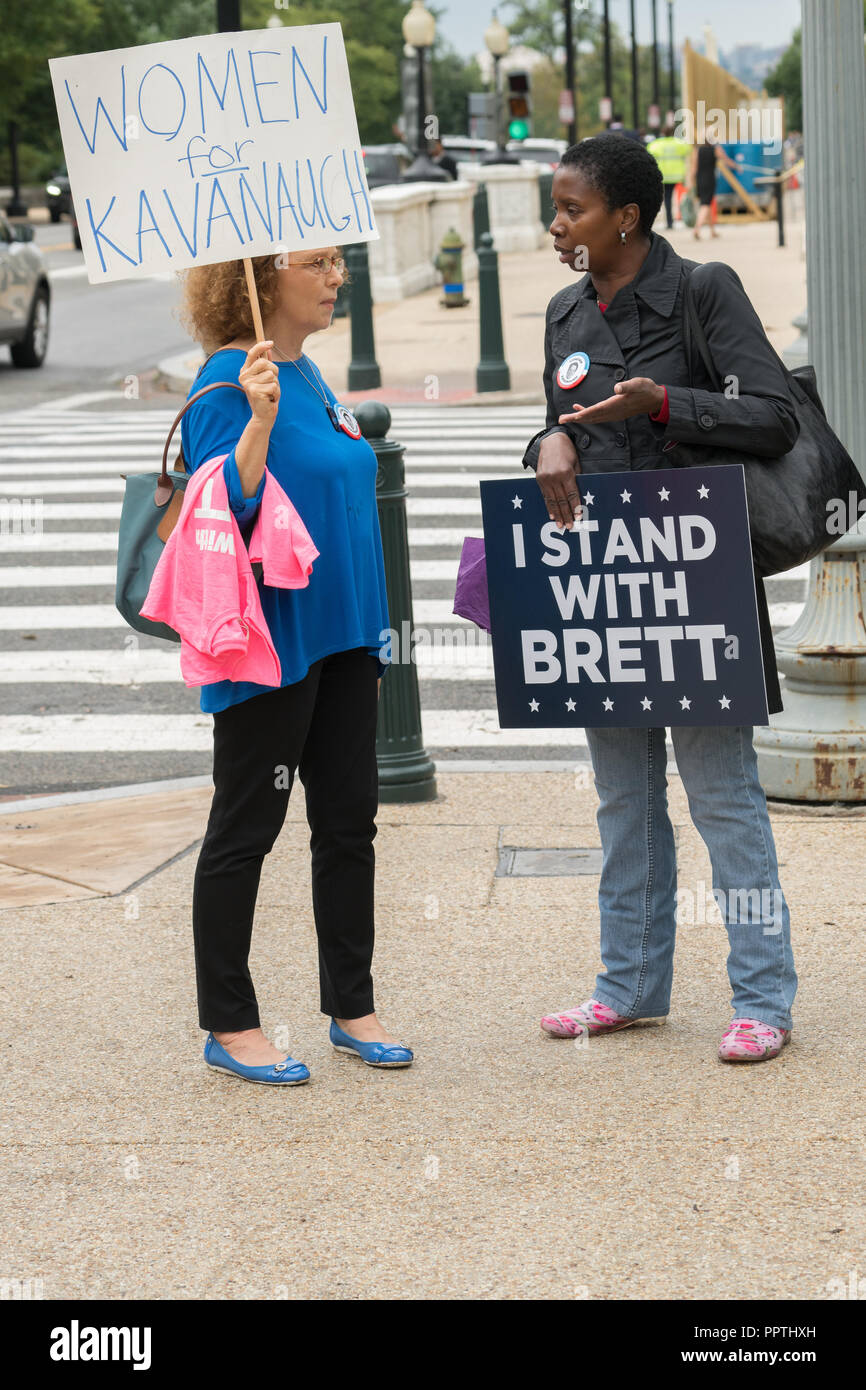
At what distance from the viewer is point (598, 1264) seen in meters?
3.25

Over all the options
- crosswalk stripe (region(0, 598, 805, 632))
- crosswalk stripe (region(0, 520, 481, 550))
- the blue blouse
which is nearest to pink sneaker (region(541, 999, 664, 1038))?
the blue blouse

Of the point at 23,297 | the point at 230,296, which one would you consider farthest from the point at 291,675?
the point at 23,297

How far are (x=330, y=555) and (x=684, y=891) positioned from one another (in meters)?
1.93

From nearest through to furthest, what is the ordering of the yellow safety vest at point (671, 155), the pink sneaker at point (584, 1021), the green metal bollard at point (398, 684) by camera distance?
the pink sneaker at point (584, 1021) < the green metal bollard at point (398, 684) < the yellow safety vest at point (671, 155)

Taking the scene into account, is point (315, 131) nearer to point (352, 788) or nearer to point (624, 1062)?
point (352, 788)

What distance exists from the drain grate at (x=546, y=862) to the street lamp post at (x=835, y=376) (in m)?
0.80

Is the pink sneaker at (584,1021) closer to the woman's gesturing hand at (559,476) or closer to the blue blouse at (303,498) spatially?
the blue blouse at (303,498)

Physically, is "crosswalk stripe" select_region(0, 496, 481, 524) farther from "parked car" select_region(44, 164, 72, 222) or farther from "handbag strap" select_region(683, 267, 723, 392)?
"parked car" select_region(44, 164, 72, 222)

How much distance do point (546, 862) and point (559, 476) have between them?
200 cm

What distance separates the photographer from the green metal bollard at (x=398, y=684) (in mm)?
6293

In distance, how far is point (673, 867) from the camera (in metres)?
4.34

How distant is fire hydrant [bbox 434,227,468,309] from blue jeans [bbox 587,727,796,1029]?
72.5ft

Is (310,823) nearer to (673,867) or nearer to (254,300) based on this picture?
(673,867)

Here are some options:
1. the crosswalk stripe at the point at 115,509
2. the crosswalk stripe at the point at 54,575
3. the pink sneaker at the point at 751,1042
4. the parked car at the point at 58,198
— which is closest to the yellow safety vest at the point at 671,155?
the parked car at the point at 58,198
